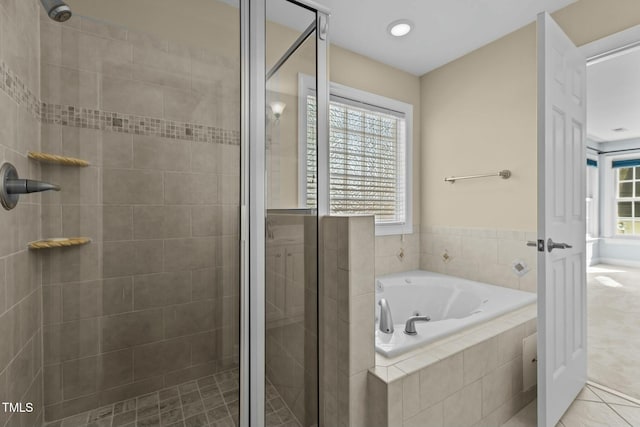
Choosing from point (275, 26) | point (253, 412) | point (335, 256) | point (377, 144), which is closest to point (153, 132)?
point (275, 26)

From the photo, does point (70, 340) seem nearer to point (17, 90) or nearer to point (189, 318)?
point (189, 318)

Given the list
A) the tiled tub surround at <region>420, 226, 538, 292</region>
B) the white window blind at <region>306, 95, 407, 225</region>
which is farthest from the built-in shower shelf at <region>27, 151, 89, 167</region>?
the tiled tub surround at <region>420, 226, 538, 292</region>

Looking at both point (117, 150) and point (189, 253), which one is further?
point (189, 253)

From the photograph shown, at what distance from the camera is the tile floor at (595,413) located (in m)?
1.52

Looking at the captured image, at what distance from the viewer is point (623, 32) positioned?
1770mm

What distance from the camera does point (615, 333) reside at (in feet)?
8.50

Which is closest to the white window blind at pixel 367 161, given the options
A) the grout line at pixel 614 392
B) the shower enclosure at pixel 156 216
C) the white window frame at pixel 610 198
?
the shower enclosure at pixel 156 216

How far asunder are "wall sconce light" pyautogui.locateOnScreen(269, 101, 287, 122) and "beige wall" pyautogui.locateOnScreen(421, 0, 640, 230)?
1.90 m

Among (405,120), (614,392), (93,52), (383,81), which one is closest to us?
(93,52)

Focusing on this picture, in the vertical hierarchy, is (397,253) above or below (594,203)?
below

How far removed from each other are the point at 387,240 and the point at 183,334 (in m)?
1.96

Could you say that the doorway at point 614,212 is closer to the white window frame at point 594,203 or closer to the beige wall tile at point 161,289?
the white window frame at point 594,203

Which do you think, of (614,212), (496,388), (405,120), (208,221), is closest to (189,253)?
(208,221)

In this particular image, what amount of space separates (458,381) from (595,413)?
3.07 ft
